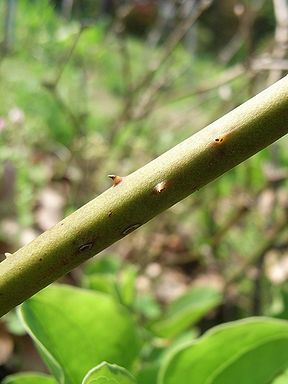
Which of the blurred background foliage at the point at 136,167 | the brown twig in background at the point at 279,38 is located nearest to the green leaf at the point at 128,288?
the blurred background foliage at the point at 136,167

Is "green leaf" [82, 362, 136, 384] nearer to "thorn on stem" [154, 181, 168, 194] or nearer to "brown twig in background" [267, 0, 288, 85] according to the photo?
"thorn on stem" [154, 181, 168, 194]

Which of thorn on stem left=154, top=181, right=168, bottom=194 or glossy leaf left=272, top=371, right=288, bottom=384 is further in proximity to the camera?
glossy leaf left=272, top=371, right=288, bottom=384

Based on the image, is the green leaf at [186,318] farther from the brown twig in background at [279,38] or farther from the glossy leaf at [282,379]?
the brown twig in background at [279,38]

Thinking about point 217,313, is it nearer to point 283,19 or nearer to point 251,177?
point 251,177

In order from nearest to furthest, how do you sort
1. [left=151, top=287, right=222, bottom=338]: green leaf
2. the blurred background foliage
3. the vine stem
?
1. the vine stem
2. [left=151, top=287, right=222, bottom=338]: green leaf
3. the blurred background foliage

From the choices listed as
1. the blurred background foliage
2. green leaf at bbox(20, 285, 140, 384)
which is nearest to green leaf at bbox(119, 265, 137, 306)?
the blurred background foliage

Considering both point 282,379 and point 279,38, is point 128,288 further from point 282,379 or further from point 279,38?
point 279,38

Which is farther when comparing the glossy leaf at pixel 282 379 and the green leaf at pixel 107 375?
the glossy leaf at pixel 282 379
